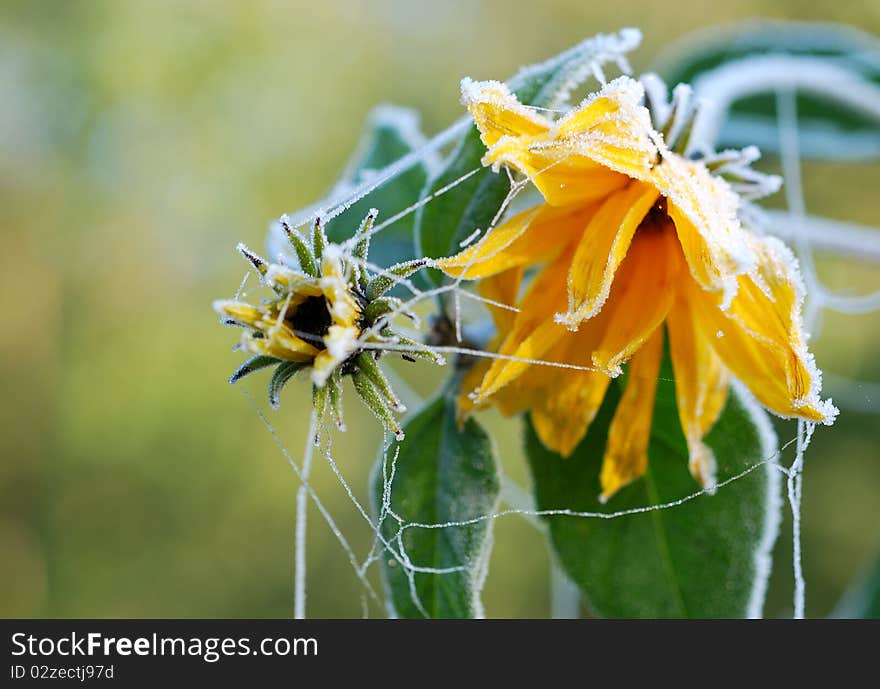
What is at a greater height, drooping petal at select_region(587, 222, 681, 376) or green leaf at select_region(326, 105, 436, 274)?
green leaf at select_region(326, 105, 436, 274)

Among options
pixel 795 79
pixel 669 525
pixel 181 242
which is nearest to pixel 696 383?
pixel 669 525

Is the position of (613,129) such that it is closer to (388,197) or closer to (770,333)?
(770,333)

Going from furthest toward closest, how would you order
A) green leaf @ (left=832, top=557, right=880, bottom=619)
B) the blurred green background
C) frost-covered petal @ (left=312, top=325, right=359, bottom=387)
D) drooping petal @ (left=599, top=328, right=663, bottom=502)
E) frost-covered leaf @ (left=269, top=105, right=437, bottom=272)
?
the blurred green background → green leaf @ (left=832, top=557, right=880, bottom=619) → frost-covered leaf @ (left=269, top=105, right=437, bottom=272) → drooping petal @ (left=599, top=328, right=663, bottom=502) → frost-covered petal @ (left=312, top=325, right=359, bottom=387)

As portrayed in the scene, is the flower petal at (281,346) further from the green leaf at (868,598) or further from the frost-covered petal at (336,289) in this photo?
the green leaf at (868,598)

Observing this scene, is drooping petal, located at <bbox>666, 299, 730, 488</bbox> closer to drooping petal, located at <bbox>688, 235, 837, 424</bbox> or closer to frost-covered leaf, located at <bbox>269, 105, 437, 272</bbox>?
drooping petal, located at <bbox>688, 235, 837, 424</bbox>

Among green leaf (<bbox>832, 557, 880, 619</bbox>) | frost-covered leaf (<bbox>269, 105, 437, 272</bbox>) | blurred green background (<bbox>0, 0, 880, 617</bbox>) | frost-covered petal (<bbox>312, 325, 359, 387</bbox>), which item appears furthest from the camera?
blurred green background (<bbox>0, 0, 880, 617</bbox>)

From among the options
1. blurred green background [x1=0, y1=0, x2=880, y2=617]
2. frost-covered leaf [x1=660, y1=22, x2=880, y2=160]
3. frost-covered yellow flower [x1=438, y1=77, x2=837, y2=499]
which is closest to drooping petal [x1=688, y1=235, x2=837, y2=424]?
frost-covered yellow flower [x1=438, y1=77, x2=837, y2=499]
